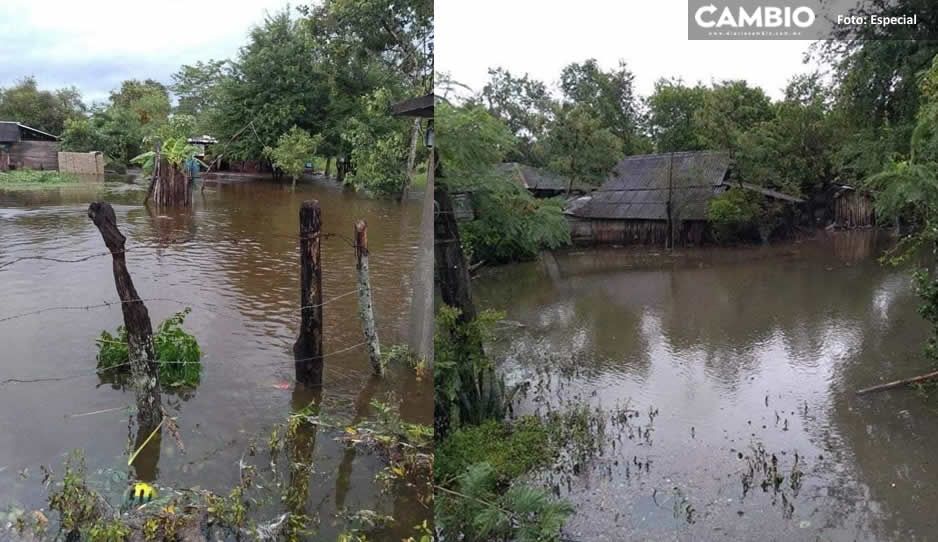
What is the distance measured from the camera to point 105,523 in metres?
2.00

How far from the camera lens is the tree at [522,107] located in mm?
2039

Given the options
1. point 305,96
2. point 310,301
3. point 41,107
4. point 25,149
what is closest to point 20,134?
point 25,149

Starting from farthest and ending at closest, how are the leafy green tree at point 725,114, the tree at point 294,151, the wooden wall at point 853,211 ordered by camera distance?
1. the wooden wall at point 853,211
2. the tree at point 294,151
3. the leafy green tree at point 725,114

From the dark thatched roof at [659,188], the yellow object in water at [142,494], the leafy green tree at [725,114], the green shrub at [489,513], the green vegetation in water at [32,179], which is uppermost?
the leafy green tree at [725,114]

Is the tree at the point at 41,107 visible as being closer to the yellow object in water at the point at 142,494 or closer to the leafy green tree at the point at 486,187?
the yellow object in water at the point at 142,494

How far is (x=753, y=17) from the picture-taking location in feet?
9.90

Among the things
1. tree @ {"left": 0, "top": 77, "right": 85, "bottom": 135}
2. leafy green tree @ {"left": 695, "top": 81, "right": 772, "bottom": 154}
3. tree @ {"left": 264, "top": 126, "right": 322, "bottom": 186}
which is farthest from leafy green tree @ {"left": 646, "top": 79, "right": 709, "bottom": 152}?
tree @ {"left": 0, "top": 77, "right": 85, "bottom": 135}

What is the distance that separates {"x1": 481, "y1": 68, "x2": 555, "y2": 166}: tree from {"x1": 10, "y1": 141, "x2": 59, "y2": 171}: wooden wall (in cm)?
468

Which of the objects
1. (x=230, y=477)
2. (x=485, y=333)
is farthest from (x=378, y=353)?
(x=485, y=333)

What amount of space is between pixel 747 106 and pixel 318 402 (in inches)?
145

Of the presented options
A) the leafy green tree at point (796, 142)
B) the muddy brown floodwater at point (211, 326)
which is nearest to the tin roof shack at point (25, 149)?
the muddy brown floodwater at point (211, 326)

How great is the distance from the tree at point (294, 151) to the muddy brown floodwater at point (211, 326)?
312 mm

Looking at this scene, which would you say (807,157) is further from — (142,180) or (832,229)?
(142,180)

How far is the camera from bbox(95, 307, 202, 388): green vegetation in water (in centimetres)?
336
